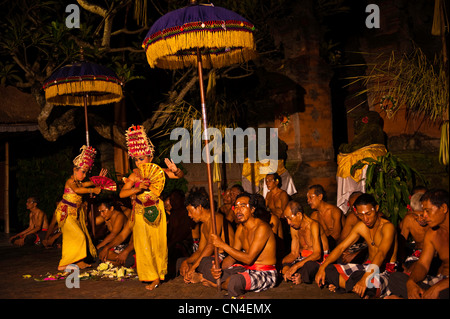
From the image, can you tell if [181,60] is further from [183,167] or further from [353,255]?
[183,167]

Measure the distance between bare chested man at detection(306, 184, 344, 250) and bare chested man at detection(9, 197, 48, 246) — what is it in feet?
Answer: 21.9

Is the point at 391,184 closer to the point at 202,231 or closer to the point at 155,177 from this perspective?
the point at 202,231

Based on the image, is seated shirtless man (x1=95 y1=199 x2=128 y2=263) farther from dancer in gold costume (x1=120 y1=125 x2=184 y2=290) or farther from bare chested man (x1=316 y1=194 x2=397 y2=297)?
bare chested man (x1=316 y1=194 x2=397 y2=297)

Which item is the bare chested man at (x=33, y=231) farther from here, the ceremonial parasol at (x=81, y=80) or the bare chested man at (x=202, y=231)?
the bare chested man at (x=202, y=231)

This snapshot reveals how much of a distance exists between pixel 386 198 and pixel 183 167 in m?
6.00

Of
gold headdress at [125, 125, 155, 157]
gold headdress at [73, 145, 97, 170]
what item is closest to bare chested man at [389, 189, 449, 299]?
gold headdress at [125, 125, 155, 157]

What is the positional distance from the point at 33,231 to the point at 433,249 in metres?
8.86

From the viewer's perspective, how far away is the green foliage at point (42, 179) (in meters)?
12.7

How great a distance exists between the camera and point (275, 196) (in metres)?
8.73

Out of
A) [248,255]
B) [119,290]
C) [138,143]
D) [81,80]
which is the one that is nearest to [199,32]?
[138,143]

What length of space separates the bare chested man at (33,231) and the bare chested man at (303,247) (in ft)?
21.7

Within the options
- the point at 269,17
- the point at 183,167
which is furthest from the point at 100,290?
the point at 269,17

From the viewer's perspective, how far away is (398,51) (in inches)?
383

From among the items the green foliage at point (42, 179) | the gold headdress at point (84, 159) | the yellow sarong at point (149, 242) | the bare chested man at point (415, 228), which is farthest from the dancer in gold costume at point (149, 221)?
the green foliage at point (42, 179)
